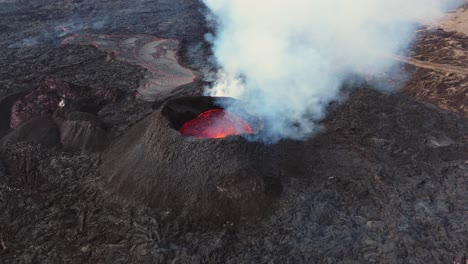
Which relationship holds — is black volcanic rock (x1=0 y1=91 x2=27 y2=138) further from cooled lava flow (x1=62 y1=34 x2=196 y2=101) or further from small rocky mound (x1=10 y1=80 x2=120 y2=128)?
cooled lava flow (x1=62 y1=34 x2=196 y2=101)

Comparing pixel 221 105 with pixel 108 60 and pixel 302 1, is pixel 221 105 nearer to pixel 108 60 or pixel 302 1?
pixel 108 60

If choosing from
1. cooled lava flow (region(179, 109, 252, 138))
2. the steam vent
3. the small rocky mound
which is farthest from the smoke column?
the small rocky mound

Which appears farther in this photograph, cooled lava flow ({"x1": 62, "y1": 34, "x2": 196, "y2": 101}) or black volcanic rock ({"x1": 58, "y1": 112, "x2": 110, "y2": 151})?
cooled lava flow ({"x1": 62, "y1": 34, "x2": 196, "y2": 101})

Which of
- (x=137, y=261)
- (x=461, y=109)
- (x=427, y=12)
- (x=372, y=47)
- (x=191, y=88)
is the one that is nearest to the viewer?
(x=137, y=261)

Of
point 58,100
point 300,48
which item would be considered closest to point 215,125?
point 58,100

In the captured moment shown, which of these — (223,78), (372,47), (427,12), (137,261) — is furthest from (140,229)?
(427,12)

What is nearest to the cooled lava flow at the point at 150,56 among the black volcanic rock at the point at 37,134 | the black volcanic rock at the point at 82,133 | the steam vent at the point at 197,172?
the black volcanic rock at the point at 82,133
